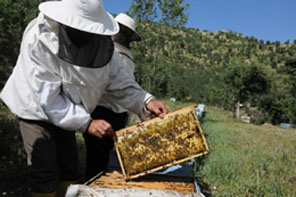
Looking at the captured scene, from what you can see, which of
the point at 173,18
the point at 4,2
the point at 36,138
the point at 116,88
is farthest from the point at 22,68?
the point at 173,18

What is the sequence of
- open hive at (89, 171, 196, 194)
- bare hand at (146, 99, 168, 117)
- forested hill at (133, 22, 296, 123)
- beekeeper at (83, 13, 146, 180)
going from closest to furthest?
open hive at (89, 171, 196, 194) < bare hand at (146, 99, 168, 117) < beekeeper at (83, 13, 146, 180) < forested hill at (133, 22, 296, 123)

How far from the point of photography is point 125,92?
233 cm

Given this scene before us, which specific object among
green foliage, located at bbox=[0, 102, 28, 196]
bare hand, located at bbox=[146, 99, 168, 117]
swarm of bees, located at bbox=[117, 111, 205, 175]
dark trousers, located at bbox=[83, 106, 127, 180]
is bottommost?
green foliage, located at bbox=[0, 102, 28, 196]

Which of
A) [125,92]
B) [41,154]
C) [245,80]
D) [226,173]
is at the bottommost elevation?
[226,173]

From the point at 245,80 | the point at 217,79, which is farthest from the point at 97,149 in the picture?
the point at 217,79

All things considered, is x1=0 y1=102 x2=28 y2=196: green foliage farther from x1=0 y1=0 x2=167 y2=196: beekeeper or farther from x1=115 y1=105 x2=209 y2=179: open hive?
x1=115 y1=105 x2=209 y2=179: open hive

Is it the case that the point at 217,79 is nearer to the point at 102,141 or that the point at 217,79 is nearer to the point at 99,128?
the point at 102,141

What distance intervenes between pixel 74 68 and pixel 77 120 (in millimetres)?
378

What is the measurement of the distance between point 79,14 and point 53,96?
0.60 m

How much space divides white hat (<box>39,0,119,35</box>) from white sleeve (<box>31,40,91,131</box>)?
25 cm

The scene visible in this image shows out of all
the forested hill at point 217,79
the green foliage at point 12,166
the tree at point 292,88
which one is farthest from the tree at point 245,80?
the green foliage at point 12,166

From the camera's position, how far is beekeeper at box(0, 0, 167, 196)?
1665 millimetres

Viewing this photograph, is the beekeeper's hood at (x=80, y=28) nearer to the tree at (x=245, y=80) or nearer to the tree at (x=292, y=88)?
the tree at (x=245, y=80)

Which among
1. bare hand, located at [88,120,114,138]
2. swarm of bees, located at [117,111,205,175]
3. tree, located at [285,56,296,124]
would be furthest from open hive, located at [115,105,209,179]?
tree, located at [285,56,296,124]
